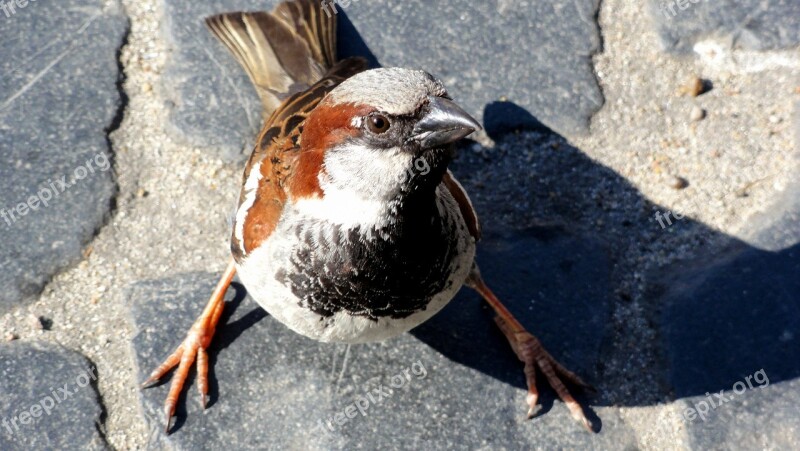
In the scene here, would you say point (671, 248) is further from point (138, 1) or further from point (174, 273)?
point (138, 1)

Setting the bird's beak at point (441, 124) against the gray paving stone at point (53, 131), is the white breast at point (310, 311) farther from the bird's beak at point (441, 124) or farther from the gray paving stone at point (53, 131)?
the gray paving stone at point (53, 131)

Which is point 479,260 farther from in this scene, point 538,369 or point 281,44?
point 281,44

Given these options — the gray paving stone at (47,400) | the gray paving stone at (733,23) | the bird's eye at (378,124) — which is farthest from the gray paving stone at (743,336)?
the gray paving stone at (47,400)

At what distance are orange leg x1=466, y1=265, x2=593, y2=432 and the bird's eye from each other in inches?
37.5

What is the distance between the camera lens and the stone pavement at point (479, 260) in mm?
3008

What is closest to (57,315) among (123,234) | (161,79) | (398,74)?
(123,234)

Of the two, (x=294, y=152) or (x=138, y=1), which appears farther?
(x=138, y=1)

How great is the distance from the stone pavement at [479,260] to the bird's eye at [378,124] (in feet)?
3.63

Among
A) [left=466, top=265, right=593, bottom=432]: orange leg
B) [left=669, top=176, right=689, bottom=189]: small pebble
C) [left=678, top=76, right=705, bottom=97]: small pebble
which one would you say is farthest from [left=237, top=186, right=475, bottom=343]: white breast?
[left=678, top=76, right=705, bottom=97]: small pebble

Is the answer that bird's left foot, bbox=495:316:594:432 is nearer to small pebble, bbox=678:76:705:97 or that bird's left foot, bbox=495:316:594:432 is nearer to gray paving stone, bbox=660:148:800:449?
gray paving stone, bbox=660:148:800:449

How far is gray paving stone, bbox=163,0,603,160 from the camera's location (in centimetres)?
354

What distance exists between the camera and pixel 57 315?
3.04 metres

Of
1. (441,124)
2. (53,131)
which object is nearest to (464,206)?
(441,124)

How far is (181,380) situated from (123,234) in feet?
1.84
